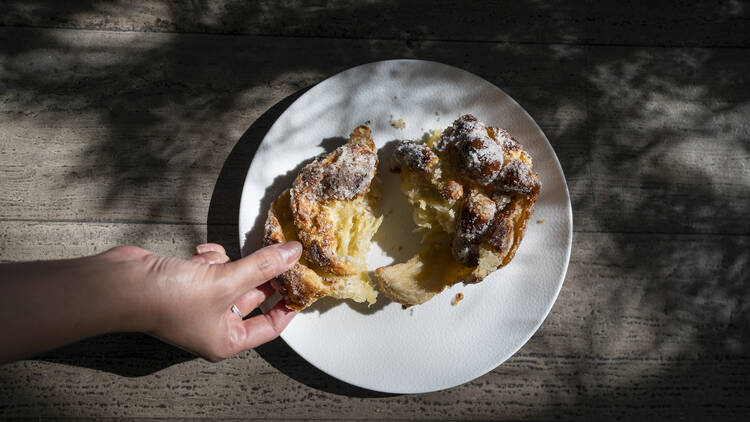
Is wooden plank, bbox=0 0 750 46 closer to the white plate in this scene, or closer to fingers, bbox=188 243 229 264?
the white plate

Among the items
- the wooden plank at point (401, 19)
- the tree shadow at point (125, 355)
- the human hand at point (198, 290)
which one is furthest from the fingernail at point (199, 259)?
the wooden plank at point (401, 19)

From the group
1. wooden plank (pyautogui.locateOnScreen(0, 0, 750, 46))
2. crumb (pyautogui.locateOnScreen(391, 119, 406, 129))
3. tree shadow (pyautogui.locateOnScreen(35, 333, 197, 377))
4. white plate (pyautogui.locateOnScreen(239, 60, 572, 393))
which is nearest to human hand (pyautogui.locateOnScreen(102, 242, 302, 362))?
white plate (pyautogui.locateOnScreen(239, 60, 572, 393))

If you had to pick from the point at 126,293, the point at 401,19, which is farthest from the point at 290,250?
the point at 401,19

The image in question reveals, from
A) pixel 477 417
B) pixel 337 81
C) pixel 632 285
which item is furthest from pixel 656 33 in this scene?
pixel 477 417

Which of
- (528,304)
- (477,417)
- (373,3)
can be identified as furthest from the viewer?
(373,3)

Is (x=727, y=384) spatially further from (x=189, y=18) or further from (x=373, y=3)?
(x=189, y=18)

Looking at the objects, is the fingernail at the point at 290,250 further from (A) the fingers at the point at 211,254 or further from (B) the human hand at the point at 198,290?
(A) the fingers at the point at 211,254

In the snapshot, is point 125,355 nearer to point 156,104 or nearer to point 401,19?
point 156,104
